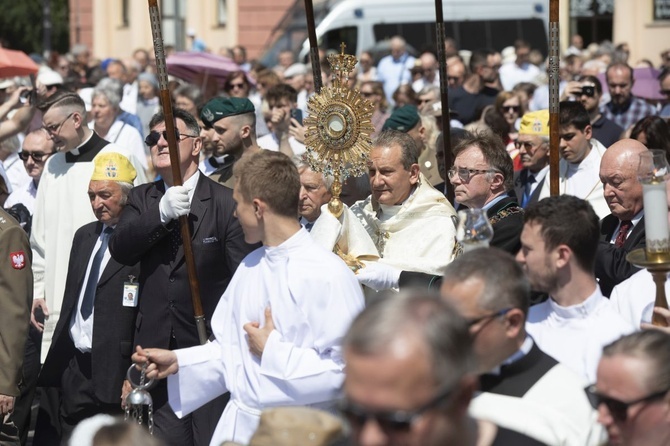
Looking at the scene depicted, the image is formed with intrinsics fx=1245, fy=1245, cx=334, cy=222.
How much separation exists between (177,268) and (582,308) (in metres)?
2.31

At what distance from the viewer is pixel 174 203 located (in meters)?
5.47

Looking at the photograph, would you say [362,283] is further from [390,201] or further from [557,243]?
[557,243]

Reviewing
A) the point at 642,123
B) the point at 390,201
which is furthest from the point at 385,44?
the point at 390,201

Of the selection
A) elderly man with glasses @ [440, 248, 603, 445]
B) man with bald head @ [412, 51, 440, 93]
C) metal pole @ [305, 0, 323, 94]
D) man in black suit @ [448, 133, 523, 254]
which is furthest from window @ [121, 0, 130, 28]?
elderly man with glasses @ [440, 248, 603, 445]

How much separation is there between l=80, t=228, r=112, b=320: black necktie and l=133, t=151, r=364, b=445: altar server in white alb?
5.54ft

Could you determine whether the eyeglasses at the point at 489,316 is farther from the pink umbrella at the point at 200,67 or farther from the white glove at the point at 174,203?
the pink umbrella at the point at 200,67

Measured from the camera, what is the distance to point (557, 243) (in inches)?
159

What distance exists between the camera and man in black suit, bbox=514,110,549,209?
793cm

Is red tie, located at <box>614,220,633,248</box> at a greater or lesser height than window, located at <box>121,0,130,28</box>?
lesser

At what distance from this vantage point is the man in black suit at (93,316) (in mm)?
6000

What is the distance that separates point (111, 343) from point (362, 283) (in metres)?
1.30

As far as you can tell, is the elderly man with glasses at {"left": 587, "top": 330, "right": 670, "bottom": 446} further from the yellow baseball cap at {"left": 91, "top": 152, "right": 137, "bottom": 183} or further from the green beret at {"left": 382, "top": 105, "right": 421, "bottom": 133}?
the green beret at {"left": 382, "top": 105, "right": 421, "bottom": 133}

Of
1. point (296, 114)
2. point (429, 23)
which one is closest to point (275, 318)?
point (296, 114)

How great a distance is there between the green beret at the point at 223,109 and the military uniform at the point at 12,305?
1.92 meters
